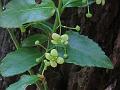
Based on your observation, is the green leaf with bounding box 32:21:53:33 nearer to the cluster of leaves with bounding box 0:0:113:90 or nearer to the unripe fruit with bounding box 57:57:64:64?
the cluster of leaves with bounding box 0:0:113:90

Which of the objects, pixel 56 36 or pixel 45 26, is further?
pixel 45 26

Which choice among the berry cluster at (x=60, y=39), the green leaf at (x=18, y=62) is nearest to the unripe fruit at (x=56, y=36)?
the berry cluster at (x=60, y=39)

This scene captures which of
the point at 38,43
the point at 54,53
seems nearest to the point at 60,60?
the point at 54,53

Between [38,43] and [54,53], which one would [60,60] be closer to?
[54,53]

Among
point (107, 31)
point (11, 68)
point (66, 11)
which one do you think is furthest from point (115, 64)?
point (11, 68)

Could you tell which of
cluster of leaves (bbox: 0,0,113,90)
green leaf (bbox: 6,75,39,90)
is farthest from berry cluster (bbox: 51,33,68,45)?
green leaf (bbox: 6,75,39,90)

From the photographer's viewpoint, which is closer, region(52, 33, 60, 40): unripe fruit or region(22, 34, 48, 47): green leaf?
region(52, 33, 60, 40): unripe fruit

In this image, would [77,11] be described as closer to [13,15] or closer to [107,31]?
[107,31]

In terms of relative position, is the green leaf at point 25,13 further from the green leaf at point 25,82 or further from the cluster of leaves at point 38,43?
the green leaf at point 25,82
